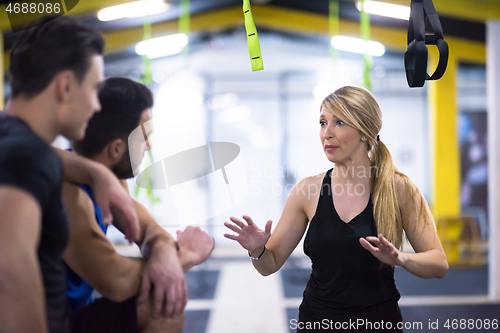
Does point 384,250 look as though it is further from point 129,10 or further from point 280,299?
point 129,10

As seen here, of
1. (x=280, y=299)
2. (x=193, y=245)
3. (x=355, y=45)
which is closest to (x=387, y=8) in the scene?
(x=355, y=45)

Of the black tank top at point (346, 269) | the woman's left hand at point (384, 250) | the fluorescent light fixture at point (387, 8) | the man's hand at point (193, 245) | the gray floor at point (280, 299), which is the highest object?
the fluorescent light fixture at point (387, 8)

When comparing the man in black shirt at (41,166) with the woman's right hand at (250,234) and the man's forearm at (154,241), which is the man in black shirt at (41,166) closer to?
the man's forearm at (154,241)

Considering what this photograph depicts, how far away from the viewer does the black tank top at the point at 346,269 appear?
1329mm

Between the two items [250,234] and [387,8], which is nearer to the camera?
[250,234]

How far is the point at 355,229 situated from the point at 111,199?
2.88ft

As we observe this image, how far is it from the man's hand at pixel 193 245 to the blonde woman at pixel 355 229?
0.32 m

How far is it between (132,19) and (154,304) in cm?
444

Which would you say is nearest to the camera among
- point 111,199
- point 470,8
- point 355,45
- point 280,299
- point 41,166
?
point 41,166

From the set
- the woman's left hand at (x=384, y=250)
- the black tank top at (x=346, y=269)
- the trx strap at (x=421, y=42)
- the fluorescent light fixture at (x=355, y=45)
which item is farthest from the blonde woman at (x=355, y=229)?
the fluorescent light fixture at (x=355, y=45)

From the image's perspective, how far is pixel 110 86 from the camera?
0.88 m

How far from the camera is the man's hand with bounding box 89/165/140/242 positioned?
77 cm

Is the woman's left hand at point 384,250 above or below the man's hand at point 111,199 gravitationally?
below

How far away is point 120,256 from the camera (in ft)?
2.70
